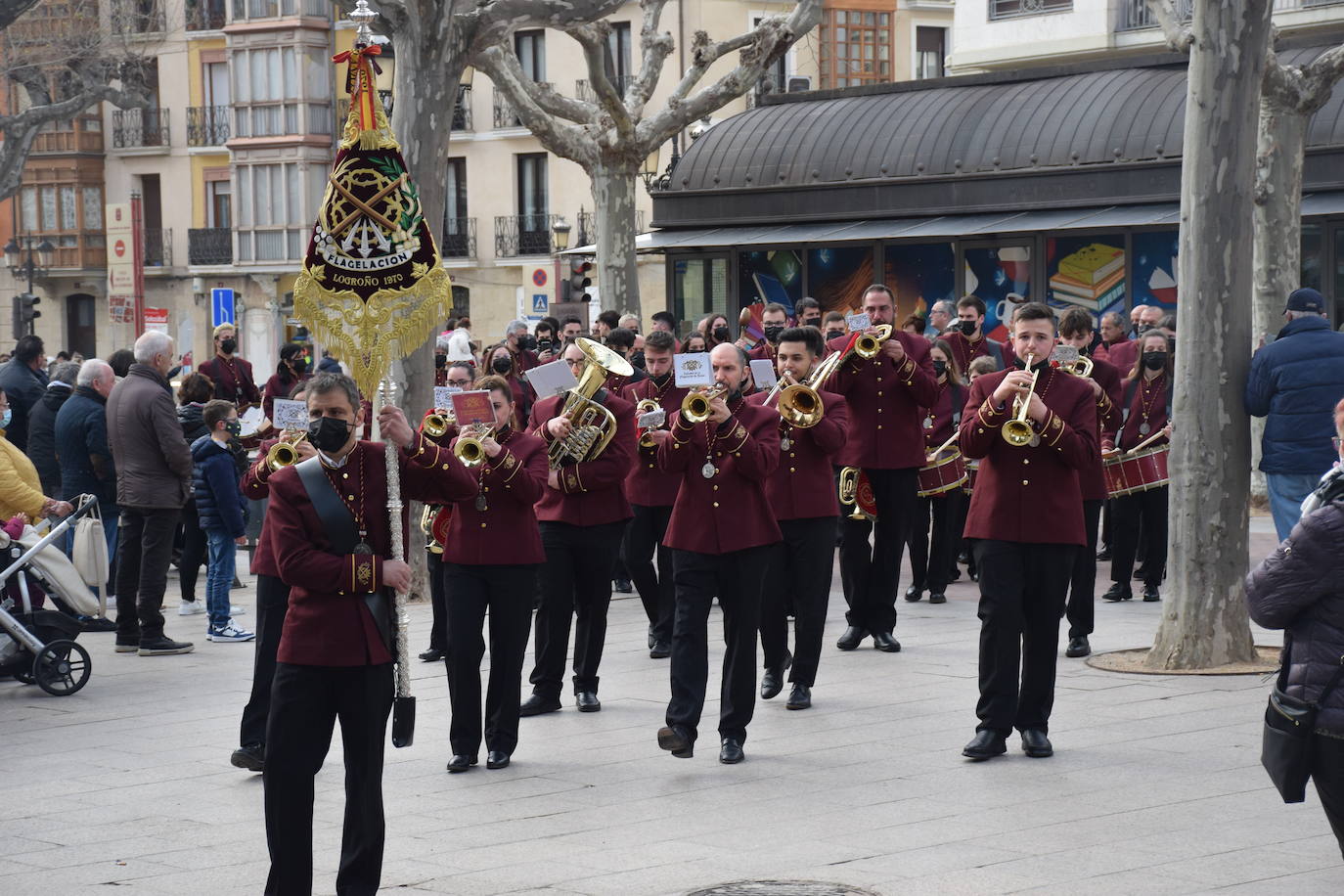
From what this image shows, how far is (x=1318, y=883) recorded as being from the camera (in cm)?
668

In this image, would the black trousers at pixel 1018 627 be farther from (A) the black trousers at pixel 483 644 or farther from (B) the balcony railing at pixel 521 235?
(B) the balcony railing at pixel 521 235

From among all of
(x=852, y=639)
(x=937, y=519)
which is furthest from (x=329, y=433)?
(x=937, y=519)

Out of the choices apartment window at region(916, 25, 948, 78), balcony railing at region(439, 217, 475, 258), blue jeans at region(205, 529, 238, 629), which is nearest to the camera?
blue jeans at region(205, 529, 238, 629)

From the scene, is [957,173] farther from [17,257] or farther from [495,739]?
[17,257]

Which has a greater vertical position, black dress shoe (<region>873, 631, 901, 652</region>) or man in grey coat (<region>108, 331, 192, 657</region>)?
man in grey coat (<region>108, 331, 192, 657</region>)

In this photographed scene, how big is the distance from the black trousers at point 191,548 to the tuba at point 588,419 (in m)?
4.64

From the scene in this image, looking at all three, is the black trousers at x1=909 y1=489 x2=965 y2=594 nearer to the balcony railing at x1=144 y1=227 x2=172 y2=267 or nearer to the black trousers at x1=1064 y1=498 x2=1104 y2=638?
the black trousers at x1=1064 y1=498 x2=1104 y2=638

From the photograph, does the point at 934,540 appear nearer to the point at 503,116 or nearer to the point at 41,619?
the point at 41,619

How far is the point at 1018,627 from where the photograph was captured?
8891 mm

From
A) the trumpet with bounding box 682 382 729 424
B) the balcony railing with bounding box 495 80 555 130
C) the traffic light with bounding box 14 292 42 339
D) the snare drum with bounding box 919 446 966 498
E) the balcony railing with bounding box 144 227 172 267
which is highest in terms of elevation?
the balcony railing with bounding box 495 80 555 130

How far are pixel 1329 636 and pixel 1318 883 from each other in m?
1.25

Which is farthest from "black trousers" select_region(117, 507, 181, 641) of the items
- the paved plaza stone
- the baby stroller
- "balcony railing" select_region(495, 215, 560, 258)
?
"balcony railing" select_region(495, 215, 560, 258)

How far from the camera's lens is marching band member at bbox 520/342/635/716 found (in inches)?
396

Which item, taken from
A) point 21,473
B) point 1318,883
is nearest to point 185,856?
point 1318,883
